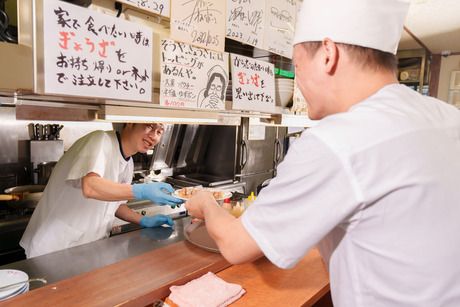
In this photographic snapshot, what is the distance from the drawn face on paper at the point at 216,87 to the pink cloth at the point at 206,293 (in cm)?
91

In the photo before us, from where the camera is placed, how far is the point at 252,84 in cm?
195

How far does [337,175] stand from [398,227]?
0.21 metres

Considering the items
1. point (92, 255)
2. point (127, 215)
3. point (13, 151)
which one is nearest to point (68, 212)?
point (127, 215)

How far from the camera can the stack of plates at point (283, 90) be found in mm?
2330

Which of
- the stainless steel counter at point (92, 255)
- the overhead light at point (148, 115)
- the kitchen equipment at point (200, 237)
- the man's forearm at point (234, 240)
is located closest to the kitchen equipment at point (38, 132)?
the stainless steel counter at point (92, 255)

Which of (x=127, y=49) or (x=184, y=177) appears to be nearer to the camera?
(x=127, y=49)

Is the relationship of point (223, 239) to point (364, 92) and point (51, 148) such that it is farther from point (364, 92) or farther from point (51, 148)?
point (51, 148)

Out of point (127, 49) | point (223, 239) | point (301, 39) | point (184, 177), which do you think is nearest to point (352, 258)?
point (223, 239)

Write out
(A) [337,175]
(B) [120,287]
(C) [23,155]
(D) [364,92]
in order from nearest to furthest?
1. (A) [337,175]
2. (D) [364,92]
3. (B) [120,287]
4. (C) [23,155]

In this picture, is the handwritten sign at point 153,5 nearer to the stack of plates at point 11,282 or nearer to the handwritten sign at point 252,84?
the handwritten sign at point 252,84

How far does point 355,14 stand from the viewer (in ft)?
3.28

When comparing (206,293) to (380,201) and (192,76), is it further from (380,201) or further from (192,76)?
(192,76)

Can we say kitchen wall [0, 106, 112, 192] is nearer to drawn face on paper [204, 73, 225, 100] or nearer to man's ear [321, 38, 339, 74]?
drawn face on paper [204, 73, 225, 100]

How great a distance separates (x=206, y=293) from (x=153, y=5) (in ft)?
4.02
